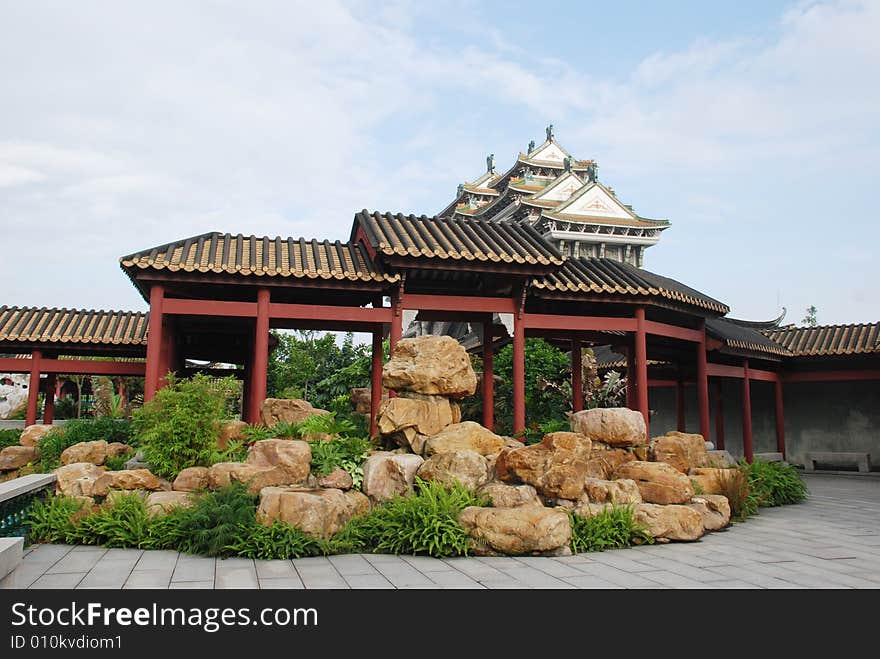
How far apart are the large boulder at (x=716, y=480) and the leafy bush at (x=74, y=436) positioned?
27.8 feet

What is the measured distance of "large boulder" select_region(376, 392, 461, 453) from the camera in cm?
847

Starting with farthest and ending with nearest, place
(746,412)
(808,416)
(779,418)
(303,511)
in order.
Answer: (808,416)
(779,418)
(746,412)
(303,511)

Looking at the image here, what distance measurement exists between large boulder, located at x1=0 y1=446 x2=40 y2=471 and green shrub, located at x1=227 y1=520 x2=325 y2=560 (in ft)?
21.5

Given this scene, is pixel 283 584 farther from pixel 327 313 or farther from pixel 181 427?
pixel 327 313

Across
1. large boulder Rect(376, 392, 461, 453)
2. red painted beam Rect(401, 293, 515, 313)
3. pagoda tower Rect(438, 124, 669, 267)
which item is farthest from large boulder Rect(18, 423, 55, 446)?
pagoda tower Rect(438, 124, 669, 267)

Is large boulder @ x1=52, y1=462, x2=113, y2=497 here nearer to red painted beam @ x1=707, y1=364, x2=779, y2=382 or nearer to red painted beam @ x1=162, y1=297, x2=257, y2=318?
red painted beam @ x1=162, y1=297, x2=257, y2=318

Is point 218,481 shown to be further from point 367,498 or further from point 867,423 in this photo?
point 867,423

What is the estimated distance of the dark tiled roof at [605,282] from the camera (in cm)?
1199

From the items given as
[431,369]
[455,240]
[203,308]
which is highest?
[455,240]

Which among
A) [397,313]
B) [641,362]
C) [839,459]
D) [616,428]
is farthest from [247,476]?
[839,459]

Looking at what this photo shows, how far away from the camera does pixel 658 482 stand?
26.9 ft

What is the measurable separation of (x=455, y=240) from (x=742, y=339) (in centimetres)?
830

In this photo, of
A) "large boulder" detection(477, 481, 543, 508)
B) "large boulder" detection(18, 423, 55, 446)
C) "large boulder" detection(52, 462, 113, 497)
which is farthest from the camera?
"large boulder" detection(18, 423, 55, 446)
